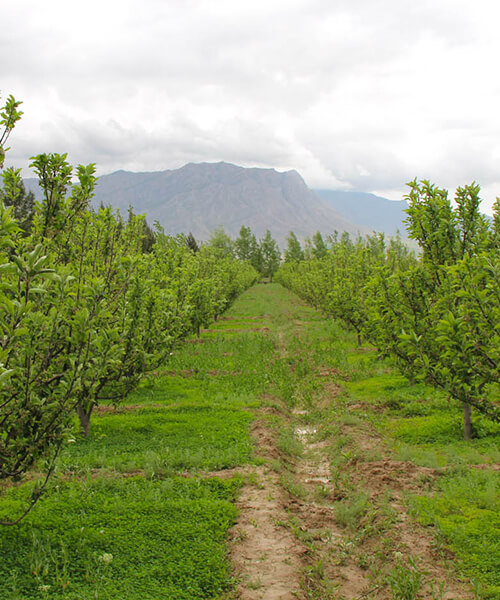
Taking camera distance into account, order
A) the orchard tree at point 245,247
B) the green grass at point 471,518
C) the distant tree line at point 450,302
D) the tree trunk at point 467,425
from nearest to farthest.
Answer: the green grass at point 471,518 → the distant tree line at point 450,302 → the tree trunk at point 467,425 → the orchard tree at point 245,247

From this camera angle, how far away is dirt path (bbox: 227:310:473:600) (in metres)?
4.95

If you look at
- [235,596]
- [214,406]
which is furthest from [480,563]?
Answer: [214,406]

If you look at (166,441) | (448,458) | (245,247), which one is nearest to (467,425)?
(448,458)

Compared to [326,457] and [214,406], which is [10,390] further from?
[214,406]

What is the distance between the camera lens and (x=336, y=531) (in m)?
6.44

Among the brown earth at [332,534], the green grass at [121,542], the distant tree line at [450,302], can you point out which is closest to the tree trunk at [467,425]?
the distant tree line at [450,302]

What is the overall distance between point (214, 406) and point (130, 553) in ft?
21.2

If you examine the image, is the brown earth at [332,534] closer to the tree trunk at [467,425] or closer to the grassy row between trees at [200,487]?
the grassy row between trees at [200,487]

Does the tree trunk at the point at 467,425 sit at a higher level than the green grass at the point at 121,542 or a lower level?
higher

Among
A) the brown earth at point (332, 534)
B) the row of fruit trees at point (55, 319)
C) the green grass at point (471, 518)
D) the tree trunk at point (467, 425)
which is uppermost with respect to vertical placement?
the row of fruit trees at point (55, 319)

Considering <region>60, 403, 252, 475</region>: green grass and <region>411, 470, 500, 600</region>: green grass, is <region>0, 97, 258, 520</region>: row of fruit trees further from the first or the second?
<region>411, 470, 500, 600</region>: green grass

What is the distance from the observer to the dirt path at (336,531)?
4.95 metres

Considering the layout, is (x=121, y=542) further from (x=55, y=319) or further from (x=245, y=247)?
(x=245, y=247)

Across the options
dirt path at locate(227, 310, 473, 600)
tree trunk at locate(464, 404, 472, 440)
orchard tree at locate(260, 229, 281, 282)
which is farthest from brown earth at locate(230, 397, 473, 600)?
orchard tree at locate(260, 229, 281, 282)
